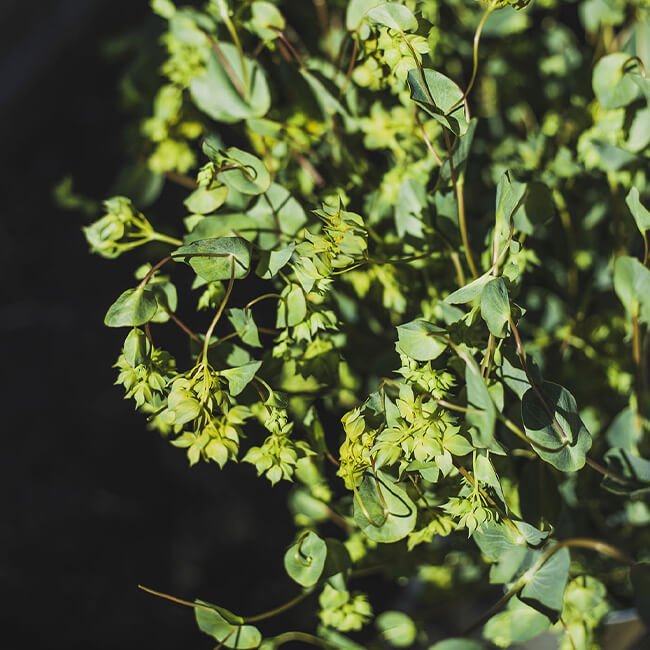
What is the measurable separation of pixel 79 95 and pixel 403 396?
125 centimetres

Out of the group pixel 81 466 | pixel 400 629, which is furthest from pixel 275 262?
pixel 81 466

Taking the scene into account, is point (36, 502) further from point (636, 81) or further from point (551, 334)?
point (636, 81)

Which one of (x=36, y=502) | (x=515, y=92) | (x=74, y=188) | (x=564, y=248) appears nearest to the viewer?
(x=564, y=248)

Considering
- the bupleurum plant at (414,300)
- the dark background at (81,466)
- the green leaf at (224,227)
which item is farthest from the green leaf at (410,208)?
the dark background at (81,466)

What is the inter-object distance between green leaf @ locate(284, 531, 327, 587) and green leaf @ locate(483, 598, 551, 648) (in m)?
0.14

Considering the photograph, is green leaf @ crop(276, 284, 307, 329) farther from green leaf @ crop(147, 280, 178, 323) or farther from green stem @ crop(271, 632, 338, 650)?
green stem @ crop(271, 632, 338, 650)

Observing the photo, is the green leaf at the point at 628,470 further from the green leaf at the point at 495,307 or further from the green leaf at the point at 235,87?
the green leaf at the point at 235,87

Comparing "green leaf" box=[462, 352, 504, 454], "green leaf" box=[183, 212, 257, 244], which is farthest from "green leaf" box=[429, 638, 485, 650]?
"green leaf" box=[183, 212, 257, 244]

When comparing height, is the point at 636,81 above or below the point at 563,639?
above

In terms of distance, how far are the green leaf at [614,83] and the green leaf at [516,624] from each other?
374mm

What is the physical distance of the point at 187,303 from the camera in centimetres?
117

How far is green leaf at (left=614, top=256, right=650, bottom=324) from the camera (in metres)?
0.54

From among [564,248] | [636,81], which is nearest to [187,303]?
[564,248]

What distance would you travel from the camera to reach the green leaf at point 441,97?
43 cm
